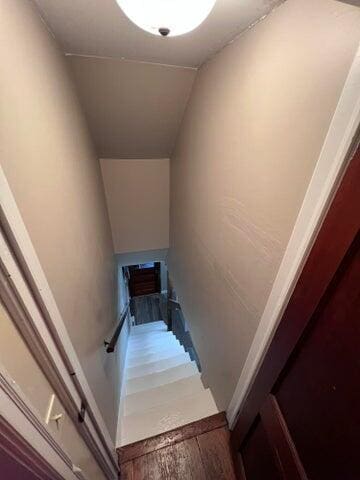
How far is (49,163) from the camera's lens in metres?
0.83

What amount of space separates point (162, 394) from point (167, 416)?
0.33 m

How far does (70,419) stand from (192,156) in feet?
5.22

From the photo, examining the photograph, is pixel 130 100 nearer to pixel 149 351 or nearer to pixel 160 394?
pixel 160 394

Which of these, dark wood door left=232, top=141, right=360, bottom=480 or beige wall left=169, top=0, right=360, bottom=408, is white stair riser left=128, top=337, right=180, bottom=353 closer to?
beige wall left=169, top=0, right=360, bottom=408

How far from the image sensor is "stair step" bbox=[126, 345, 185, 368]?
2652 millimetres

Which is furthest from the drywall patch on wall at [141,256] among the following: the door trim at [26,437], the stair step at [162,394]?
the door trim at [26,437]

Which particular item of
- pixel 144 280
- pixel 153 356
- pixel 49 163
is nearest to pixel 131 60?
pixel 49 163

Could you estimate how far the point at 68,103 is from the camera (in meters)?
1.15

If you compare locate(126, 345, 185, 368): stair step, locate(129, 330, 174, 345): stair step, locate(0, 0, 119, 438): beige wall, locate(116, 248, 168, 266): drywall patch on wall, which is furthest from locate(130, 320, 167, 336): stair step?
locate(0, 0, 119, 438): beige wall

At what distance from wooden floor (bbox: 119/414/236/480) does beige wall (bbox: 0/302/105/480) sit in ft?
1.93

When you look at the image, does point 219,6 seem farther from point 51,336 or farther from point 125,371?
point 125,371

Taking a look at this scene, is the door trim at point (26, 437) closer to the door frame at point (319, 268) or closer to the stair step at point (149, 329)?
the door frame at point (319, 268)

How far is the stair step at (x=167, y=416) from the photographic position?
1490 millimetres

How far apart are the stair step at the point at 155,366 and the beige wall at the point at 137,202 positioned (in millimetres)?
1407
